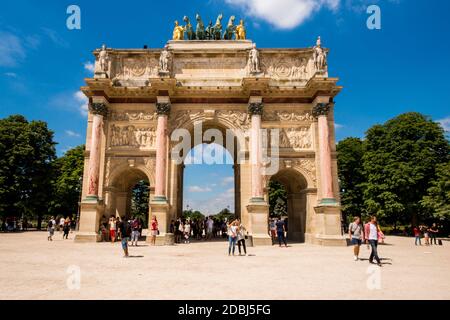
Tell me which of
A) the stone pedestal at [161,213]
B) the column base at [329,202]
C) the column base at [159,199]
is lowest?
the stone pedestal at [161,213]

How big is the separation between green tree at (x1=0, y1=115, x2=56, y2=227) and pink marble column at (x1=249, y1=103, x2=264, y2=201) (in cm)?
2879

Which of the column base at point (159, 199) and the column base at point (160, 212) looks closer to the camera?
the column base at point (160, 212)

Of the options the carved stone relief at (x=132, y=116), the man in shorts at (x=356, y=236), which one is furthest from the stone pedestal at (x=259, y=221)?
the carved stone relief at (x=132, y=116)

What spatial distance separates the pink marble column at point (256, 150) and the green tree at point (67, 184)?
99.4 ft

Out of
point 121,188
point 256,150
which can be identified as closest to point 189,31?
point 256,150

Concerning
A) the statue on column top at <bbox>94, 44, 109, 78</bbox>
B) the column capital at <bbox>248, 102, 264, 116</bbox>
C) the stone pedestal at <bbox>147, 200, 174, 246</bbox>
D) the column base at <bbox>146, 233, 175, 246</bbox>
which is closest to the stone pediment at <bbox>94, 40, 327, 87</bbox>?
the statue on column top at <bbox>94, 44, 109, 78</bbox>

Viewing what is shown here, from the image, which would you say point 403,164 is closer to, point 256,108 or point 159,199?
point 256,108

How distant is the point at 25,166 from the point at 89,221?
75.1 ft

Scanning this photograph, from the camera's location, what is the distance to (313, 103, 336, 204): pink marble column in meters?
23.3

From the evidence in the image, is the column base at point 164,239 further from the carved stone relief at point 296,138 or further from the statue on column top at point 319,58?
the statue on column top at point 319,58

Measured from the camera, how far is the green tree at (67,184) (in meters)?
44.2

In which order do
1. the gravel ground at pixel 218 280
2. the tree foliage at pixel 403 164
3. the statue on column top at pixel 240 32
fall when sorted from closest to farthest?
the gravel ground at pixel 218 280 → the statue on column top at pixel 240 32 → the tree foliage at pixel 403 164

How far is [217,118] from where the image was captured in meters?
26.0
